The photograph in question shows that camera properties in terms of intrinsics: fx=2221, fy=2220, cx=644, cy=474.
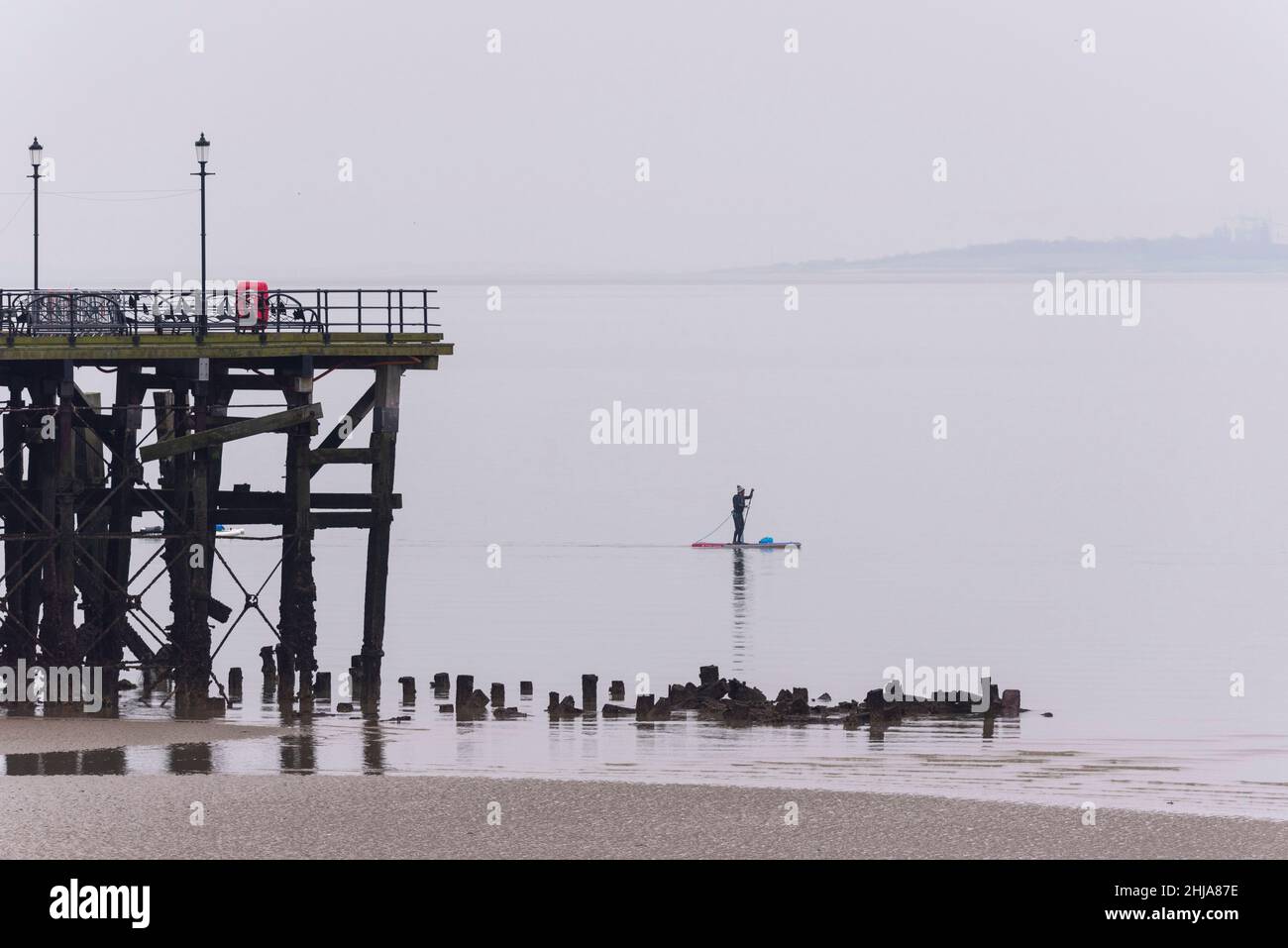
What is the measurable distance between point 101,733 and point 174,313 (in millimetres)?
8795

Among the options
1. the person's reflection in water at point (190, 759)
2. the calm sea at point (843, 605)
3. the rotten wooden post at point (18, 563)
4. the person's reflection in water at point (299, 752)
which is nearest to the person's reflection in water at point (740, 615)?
the calm sea at point (843, 605)

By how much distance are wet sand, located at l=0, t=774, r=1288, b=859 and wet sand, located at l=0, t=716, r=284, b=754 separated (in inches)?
129

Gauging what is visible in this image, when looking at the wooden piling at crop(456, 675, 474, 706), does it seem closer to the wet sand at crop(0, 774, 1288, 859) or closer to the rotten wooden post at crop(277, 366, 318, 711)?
the rotten wooden post at crop(277, 366, 318, 711)

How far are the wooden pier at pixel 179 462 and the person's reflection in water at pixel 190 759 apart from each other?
12.9 feet

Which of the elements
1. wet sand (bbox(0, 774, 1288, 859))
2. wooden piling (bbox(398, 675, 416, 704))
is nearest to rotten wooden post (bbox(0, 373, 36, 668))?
wooden piling (bbox(398, 675, 416, 704))

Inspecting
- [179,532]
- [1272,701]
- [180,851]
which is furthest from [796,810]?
[1272,701]

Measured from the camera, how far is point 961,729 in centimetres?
3638

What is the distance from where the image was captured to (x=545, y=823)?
1010 inches

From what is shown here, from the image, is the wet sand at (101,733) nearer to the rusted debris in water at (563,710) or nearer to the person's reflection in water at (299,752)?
the person's reflection in water at (299,752)

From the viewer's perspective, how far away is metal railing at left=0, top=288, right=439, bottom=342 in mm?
37000

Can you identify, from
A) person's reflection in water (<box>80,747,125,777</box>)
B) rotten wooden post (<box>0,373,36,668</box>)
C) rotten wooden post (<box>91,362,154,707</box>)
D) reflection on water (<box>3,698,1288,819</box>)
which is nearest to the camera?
person's reflection in water (<box>80,747,125,777</box>)

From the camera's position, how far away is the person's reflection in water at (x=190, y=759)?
29375 mm

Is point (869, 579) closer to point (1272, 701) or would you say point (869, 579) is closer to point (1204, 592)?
point (1204, 592)

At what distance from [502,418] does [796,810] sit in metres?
172
